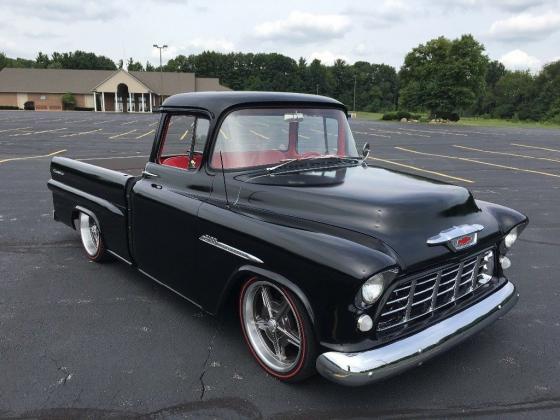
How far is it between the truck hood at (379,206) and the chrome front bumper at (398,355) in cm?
40

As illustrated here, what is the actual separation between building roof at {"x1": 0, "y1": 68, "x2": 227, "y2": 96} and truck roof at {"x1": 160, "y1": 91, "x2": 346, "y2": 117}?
237ft

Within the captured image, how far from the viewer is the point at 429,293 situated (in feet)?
9.58

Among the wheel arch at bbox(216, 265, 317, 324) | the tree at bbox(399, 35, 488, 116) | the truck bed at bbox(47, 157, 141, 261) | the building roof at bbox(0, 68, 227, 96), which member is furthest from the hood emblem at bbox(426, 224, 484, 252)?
the building roof at bbox(0, 68, 227, 96)

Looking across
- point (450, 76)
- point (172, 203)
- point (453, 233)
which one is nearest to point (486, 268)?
point (453, 233)

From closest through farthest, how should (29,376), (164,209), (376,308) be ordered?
(376,308), (29,376), (164,209)

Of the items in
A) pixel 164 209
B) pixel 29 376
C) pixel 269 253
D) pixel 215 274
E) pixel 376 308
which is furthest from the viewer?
pixel 164 209

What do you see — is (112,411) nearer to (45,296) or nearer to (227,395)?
(227,395)

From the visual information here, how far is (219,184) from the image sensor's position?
3506 mm

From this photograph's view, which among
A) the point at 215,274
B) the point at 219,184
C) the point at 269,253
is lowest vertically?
the point at 215,274

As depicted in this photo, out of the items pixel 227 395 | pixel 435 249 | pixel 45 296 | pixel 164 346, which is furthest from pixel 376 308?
pixel 45 296

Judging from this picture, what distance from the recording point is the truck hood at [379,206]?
112 inches

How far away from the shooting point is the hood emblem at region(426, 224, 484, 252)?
288 centimetres

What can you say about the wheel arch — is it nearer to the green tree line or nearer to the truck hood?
the truck hood

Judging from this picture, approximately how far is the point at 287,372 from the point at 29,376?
165 centimetres
